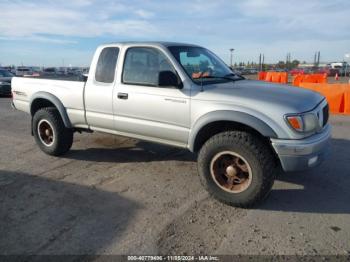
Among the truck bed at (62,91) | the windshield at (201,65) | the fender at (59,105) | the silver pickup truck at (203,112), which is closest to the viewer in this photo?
the silver pickup truck at (203,112)

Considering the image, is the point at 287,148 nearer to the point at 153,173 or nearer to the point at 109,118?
the point at 153,173

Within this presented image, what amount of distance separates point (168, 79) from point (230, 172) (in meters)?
1.36

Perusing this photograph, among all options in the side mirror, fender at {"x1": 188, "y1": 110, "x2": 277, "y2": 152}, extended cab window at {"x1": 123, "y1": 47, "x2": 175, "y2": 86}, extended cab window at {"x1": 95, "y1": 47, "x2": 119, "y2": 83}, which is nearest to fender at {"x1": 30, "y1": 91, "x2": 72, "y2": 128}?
extended cab window at {"x1": 95, "y1": 47, "x2": 119, "y2": 83}

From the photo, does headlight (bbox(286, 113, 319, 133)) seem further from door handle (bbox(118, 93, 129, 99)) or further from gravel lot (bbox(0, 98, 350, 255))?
door handle (bbox(118, 93, 129, 99))

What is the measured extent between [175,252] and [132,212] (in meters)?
0.94

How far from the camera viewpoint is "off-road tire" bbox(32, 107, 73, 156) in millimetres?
5836

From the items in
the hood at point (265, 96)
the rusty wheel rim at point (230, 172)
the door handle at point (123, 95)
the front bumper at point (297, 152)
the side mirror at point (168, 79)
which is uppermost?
the side mirror at point (168, 79)

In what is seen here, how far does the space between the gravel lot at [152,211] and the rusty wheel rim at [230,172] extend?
0.26 metres

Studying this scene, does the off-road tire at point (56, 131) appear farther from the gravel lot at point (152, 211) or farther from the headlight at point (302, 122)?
the headlight at point (302, 122)

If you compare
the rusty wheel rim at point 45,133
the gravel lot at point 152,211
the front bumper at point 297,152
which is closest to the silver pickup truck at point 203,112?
the front bumper at point 297,152

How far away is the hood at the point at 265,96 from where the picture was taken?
12.3ft

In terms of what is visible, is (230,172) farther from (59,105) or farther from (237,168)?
(59,105)

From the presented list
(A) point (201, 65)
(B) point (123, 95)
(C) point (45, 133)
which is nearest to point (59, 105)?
(C) point (45, 133)

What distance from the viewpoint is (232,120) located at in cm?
389
